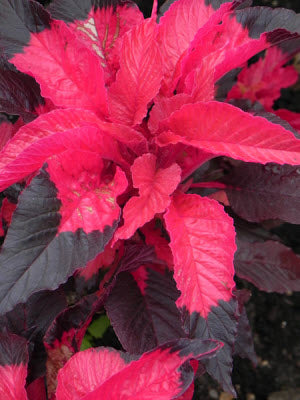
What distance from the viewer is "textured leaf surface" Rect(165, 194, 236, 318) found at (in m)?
0.67

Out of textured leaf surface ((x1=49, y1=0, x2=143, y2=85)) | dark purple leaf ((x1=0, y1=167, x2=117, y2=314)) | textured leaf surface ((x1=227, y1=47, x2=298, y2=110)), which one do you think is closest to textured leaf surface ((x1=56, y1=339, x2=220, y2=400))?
dark purple leaf ((x1=0, y1=167, x2=117, y2=314))

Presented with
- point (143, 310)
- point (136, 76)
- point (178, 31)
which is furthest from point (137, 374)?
point (178, 31)

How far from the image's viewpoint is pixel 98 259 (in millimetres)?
860

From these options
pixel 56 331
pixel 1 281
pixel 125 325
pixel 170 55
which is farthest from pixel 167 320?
pixel 170 55

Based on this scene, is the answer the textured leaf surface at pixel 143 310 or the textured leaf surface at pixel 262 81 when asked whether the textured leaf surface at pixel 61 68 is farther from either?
the textured leaf surface at pixel 262 81

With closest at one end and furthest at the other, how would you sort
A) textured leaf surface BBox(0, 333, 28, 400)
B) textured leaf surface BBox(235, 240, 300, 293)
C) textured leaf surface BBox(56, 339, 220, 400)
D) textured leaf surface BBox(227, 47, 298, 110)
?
textured leaf surface BBox(56, 339, 220, 400) → textured leaf surface BBox(0, 333, 28, 400) → textured leaf surface BBox(235, 240, 300, 293) → textured leaf surface BBox(227, 47, 298, 110)

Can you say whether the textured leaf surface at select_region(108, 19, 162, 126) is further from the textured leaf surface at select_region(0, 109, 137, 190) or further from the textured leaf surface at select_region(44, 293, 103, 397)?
the textured leaf surface at select_region(44, 293, 103, 397)

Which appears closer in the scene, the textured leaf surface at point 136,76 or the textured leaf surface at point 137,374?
the textured leaf surface at point 137,374

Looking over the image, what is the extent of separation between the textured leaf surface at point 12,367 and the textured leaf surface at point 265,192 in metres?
Result: 0.50

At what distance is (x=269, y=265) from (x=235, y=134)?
442mm

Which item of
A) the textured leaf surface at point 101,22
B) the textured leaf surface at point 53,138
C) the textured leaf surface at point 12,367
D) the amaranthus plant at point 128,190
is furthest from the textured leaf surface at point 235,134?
the textured leaf surface at point 12,367

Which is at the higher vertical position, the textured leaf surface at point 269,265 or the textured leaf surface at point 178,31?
the textured leaf surface at point 178,31

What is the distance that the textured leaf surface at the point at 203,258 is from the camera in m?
0.67

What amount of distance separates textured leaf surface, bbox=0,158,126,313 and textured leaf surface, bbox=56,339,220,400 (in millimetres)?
146
